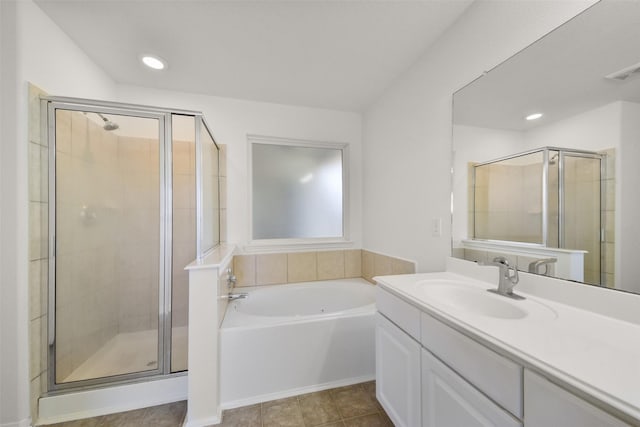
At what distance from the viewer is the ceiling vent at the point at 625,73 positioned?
798mm

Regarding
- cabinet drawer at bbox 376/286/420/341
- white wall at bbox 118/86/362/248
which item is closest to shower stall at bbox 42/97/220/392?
white wall at bbox 118/86/362/248

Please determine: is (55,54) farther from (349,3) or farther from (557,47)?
(557,47)

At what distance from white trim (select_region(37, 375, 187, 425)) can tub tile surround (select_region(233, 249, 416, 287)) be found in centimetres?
93

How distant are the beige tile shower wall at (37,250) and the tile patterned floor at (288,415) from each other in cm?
34

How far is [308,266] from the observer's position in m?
2.53

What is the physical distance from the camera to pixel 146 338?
1617 millimetres

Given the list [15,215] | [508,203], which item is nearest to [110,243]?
[15,215]

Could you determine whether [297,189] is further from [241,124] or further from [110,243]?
[110,243]

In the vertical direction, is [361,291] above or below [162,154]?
below

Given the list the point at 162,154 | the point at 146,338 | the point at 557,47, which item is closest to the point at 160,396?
the point at 146,338

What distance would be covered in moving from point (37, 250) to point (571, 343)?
7.83ft

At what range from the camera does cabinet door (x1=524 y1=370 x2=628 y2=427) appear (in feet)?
1.56

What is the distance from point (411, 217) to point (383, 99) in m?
1.18

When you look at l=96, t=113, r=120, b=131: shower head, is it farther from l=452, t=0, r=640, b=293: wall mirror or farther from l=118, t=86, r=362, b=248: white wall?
l=452, t=0, r=640, b=293: wall mirror
